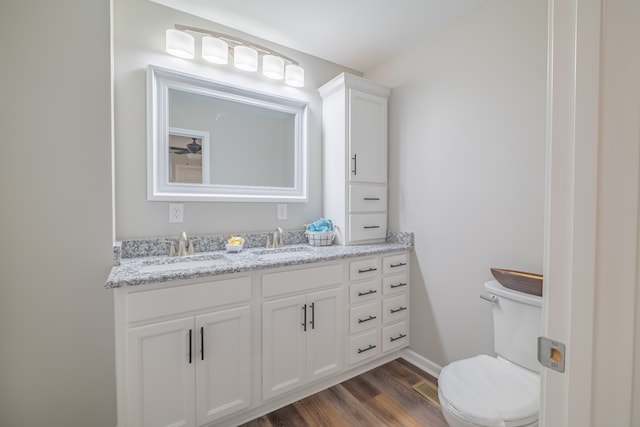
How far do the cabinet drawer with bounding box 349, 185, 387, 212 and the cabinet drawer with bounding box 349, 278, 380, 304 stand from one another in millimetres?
562

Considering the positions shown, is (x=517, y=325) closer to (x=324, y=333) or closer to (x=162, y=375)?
(x=324, y=333)

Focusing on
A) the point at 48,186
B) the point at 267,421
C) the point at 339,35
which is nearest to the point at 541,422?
the point at 267,421

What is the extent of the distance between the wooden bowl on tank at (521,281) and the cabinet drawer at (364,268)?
730mm

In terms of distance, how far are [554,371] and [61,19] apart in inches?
83.7

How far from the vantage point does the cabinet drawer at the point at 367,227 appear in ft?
7.13

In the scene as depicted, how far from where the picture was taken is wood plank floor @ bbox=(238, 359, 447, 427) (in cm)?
155

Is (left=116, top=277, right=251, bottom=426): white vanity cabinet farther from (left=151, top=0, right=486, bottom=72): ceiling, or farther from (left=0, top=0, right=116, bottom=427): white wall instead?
(left=151, top=0, right=486, bottom=72): ceiling

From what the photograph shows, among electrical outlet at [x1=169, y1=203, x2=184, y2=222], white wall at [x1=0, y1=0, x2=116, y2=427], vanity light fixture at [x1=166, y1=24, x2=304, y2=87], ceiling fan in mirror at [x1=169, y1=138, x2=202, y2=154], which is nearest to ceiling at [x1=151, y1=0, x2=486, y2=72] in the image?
vanity light fixture at [x1=166, y1=24, x2=304, y2=87]

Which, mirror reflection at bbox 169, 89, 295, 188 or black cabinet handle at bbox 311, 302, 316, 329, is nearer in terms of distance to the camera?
black cabinet handle at bbox 311, 302, 316, 329

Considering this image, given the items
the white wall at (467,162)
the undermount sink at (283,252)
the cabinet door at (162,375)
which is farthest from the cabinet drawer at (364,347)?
the cabinet door at (162,375)

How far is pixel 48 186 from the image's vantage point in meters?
1.28

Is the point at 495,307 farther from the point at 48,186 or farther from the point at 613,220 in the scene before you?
the point at 48,186

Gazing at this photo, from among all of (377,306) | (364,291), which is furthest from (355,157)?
(377,306)

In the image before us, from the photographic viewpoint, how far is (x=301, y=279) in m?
1.67
